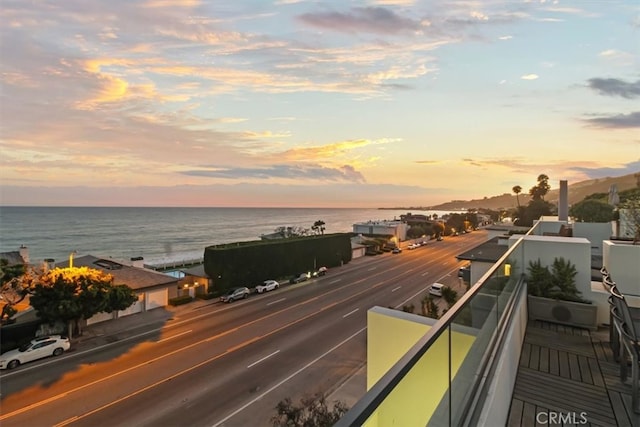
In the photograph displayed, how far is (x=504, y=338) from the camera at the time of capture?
11.7ft

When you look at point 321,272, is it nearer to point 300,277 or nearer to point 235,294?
point 300,277

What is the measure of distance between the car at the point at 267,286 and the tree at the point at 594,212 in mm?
21958

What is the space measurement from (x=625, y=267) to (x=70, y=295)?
2075 centimetres

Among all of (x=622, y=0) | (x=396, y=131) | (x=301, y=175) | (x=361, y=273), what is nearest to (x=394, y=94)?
(x=396, y=131)

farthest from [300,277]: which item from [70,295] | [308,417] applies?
[308,417]

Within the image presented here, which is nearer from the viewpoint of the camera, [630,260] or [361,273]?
[630,260]

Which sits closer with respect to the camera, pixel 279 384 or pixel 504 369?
pixel 504 369

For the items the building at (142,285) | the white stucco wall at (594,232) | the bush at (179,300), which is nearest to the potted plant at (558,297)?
the white stucco wall at (594,232)

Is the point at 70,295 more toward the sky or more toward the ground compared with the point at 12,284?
more toward the ground

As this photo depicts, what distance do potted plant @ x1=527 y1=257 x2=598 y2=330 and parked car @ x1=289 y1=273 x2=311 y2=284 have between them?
24.1 metres

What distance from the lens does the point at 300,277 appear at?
2969 centimetres

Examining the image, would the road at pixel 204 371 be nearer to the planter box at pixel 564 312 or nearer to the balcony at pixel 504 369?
the planter box at pixel 564 312

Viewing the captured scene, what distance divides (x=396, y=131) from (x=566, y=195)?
34.0 ft

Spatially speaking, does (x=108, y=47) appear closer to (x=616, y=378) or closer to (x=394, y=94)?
(x=394, y=94)
